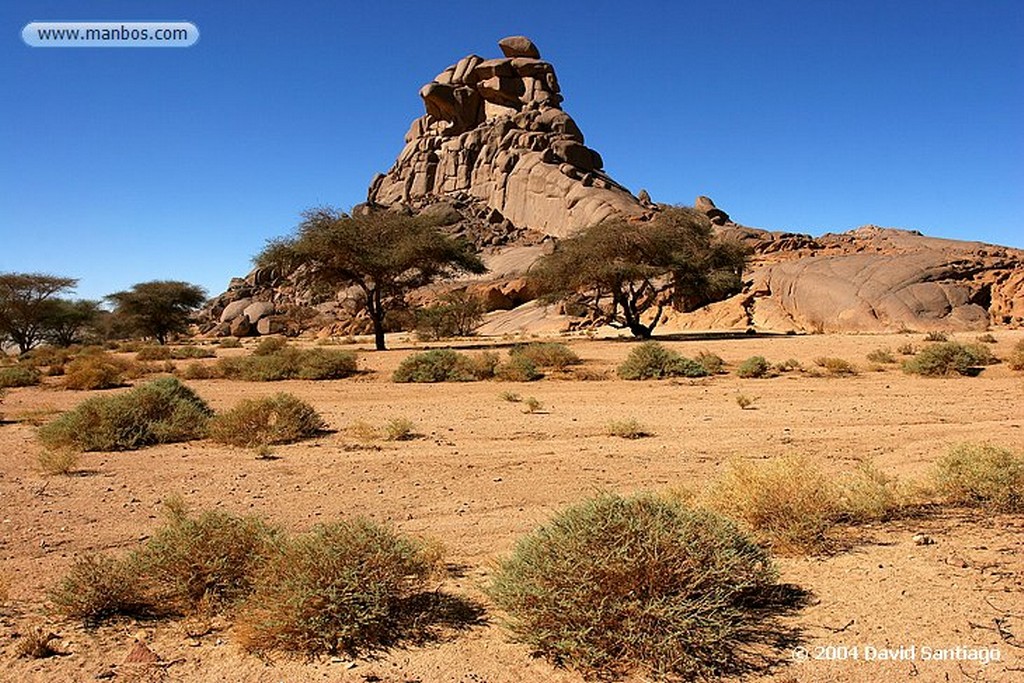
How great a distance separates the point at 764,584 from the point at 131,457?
800cm

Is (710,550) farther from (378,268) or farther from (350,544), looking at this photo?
(378,268)

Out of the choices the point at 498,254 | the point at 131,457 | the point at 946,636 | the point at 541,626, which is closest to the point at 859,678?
the point at 946,636

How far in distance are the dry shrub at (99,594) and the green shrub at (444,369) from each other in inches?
541

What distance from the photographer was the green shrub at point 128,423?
9062mm

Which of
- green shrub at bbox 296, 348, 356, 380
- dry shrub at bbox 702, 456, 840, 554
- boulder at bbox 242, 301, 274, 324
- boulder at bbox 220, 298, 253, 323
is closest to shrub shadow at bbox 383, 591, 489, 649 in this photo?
dry shrub at bbox 702, 456, 840, 554

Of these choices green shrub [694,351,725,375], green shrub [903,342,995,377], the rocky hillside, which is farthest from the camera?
the rocky hillside

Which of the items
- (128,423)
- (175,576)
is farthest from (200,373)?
(175,576)

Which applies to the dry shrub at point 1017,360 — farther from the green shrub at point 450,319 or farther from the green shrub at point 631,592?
the green shrub at point 450,319

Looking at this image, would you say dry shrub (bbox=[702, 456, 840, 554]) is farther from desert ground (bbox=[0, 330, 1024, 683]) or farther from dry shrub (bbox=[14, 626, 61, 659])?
dry shrub (bbox=[14, 626, 61, 659])

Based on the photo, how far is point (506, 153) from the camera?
73.2 meters

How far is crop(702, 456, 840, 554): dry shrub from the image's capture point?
4.96 metres

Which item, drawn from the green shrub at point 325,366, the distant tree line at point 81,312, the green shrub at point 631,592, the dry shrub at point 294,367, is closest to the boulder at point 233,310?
the distant tree line at point 81,312

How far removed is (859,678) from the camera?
3273mm

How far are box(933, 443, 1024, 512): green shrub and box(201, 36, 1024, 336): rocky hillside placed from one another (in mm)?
26441
